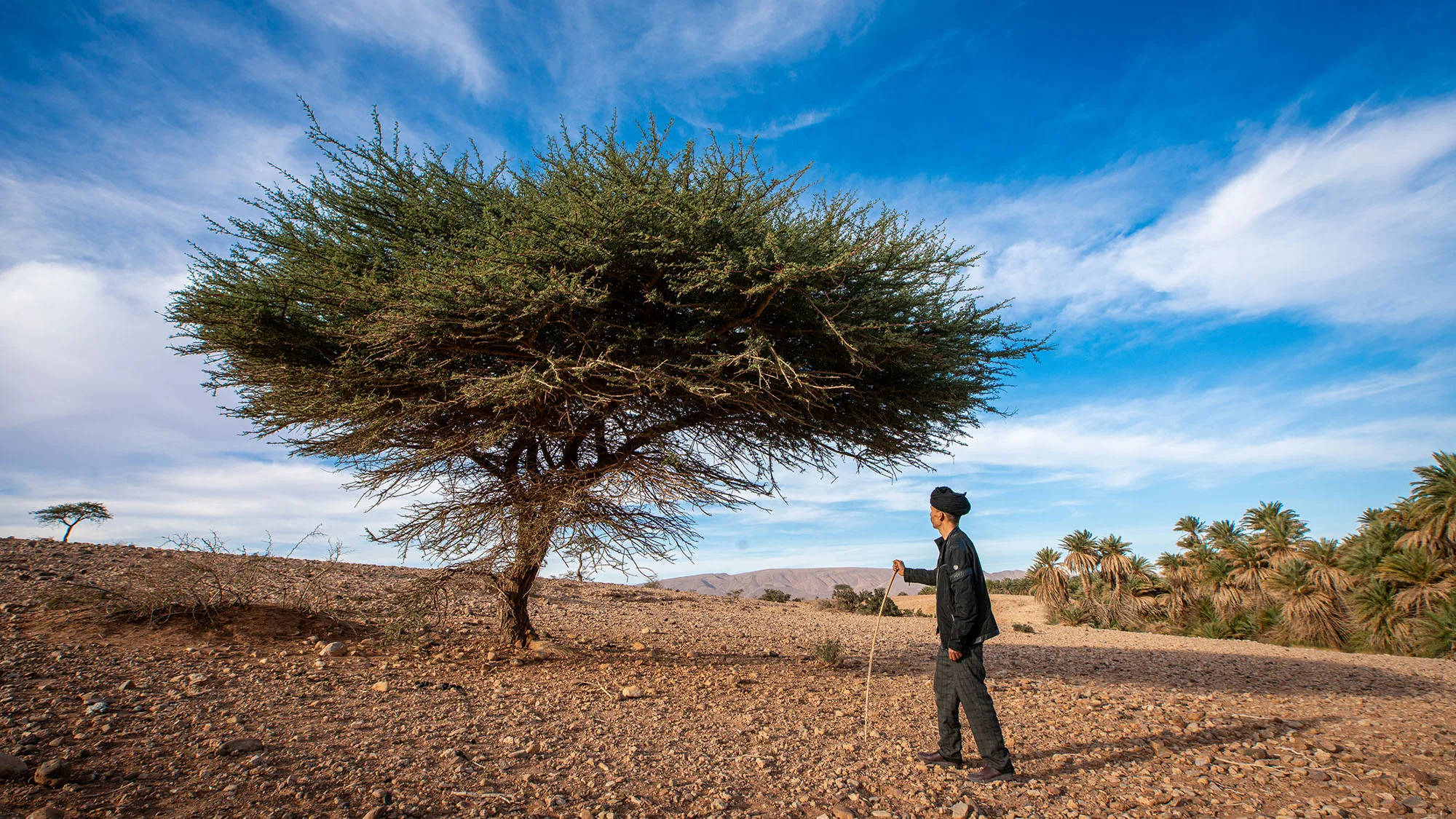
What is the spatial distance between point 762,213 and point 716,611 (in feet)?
39.6

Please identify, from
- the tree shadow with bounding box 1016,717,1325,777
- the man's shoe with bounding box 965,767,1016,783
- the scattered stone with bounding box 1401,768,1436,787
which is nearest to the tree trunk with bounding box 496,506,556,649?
the man's shoe with bounding box 965,767,1016,783

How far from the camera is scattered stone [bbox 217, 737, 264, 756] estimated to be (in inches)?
161

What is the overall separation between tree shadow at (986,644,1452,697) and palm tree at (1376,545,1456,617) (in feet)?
22.3

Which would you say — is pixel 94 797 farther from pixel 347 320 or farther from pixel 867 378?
pixel 867 378

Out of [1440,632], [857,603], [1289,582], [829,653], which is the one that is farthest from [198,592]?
[1289,582]

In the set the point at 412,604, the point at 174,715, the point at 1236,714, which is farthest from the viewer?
the point at 412,604

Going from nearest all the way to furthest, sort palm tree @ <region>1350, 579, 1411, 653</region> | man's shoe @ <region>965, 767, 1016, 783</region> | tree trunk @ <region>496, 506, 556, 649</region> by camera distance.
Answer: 1. man's shoe @ <region>965, 767, 1016, 783</region>
2. tree trunk @ <region>496, 506, 556, 649</region>
3. palm tree @ <region>1350, 579, 1411, 653</region>

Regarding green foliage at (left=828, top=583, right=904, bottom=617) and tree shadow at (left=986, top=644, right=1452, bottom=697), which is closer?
tree shadow at (left=986, top=644, right=1452, bottom=697)

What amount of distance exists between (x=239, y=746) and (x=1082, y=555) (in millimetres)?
31131

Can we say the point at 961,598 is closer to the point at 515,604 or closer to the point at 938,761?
the point at 938,761

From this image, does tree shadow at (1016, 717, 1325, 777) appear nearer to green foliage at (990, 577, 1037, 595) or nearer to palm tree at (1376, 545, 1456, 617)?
palm tree at (1376, 545, 1456, 617)

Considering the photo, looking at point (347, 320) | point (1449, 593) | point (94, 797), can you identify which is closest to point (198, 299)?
point (347, 320)

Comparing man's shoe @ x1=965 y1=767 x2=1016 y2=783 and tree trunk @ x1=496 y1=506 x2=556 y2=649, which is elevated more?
tree trunk @ x1=496 y1=506 x2=556 y2=649

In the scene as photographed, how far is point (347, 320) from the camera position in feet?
24.6
